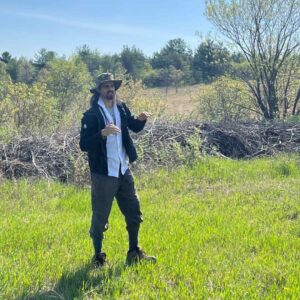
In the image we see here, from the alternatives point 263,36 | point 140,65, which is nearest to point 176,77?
point 140,65

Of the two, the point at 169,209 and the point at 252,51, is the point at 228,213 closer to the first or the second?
the point at 169,209

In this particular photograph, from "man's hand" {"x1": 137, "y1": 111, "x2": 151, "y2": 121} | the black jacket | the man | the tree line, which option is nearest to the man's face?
the man

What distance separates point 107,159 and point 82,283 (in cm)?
128

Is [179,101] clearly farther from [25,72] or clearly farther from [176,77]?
[25,72]

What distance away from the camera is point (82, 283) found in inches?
162

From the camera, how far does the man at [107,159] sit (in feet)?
14.2

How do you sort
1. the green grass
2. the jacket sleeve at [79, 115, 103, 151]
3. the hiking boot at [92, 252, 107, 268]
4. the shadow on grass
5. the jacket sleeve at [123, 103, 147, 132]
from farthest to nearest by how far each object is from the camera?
the jacket sleeve at [123, 103, 147, 132]
the hiking boot at [92, 252, 107, 268]
the jacket sleeve at [79, 115, 103, 151]
the green grass
the shadow on grass

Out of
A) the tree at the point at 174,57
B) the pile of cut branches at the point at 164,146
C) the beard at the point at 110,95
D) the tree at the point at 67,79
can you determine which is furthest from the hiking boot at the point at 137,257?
the tree at the point at 174,57

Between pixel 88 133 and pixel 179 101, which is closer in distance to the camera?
pixel 88 133

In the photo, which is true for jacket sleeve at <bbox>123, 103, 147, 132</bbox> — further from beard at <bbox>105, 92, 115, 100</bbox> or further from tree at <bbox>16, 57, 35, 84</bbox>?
tree at <bbox>16, 57, 35, 84</bbox>

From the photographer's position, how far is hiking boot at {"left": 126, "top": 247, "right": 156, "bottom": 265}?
456cm

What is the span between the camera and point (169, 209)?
22.5ft

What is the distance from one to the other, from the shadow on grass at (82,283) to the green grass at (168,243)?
1cm

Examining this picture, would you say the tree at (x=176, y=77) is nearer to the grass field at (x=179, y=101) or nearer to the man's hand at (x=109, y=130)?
the grass field at (x=179, y=101)
